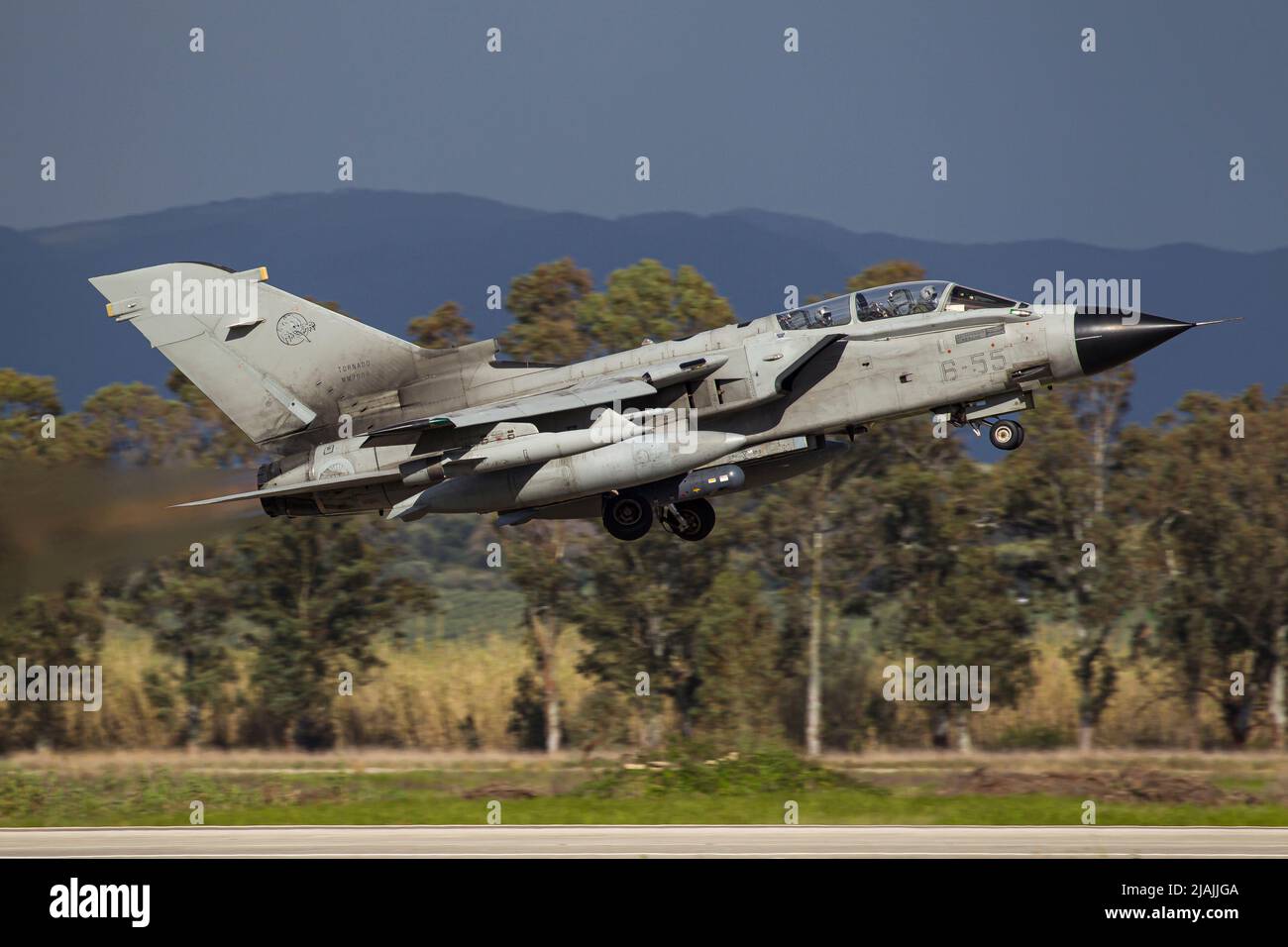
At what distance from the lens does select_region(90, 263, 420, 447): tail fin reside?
68.8ft

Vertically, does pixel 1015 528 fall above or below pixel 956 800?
above

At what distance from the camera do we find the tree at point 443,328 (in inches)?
1494

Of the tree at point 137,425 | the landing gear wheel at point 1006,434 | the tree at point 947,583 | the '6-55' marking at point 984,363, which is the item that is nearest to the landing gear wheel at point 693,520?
the landing gear wheel at point 1006,434

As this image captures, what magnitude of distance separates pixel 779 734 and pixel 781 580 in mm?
4547

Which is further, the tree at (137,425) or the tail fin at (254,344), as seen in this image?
the tree at (137,425)

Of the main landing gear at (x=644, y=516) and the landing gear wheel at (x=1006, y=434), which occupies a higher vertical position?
the landing gear wheel at (x=1006, y=434)

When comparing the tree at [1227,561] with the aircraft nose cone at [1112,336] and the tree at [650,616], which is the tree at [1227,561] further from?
the aircraft nose cone at [1112,336]

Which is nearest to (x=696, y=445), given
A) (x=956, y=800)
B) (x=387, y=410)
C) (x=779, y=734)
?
(x=387, y=410)

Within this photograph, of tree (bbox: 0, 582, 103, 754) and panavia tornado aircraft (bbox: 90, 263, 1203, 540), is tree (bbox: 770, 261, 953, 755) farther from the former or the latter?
tree (bbox: 0, 582, 103, 754)

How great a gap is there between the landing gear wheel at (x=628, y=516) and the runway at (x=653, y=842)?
425cm
